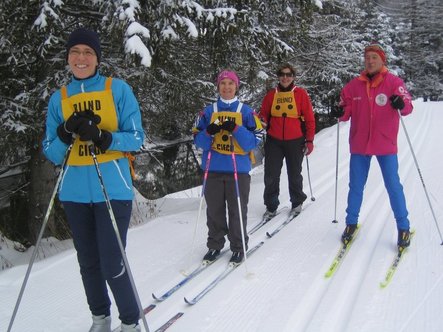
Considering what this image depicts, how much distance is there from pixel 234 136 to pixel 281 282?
150cm

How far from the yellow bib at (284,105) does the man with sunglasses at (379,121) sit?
1.10 m

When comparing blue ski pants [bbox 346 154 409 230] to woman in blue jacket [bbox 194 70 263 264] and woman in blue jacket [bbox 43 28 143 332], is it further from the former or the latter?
woman in blue jacket [bbox 43 28 143 332]

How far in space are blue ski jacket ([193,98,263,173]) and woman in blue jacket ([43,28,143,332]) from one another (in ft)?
5.09

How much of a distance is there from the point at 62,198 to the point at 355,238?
3.48 m

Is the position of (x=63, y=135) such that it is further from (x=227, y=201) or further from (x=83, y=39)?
(x=227, y=201)

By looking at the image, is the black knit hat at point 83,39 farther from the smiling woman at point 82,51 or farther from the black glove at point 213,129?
the black glove at point 213,129

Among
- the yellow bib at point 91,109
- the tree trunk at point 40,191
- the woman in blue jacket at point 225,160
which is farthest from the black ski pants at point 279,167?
the tree trunk at point 40,191

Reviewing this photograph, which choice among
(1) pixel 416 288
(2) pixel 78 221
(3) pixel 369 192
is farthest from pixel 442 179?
(2) pixel 78 221

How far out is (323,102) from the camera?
24.2m

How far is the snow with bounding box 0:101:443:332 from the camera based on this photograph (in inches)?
126

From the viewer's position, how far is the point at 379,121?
4473 millimetres

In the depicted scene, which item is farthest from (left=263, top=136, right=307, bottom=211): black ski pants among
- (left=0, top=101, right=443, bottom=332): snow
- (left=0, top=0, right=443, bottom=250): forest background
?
(left=0, top=0, right=443, bottom=250): forest background

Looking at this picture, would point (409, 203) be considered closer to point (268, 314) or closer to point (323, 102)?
point (268, 314)

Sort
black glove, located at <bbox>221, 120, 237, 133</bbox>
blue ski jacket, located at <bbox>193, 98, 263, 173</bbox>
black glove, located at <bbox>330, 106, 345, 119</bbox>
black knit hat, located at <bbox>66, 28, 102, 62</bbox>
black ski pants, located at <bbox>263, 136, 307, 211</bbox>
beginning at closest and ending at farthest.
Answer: black knit hat, located at <bbox>66, 28, 102, 62</bbox>
black glove, located at <bbox>221, 120, 237, 133</bbox>
blue ski jacket, located at <bbox>193, 98, 263, 173</bbox>
black glove, located at <bbox>330, 106, 345, 119</bbox>
black ski pants, located at <bbox>263, 136, 307, 211</bbox>
